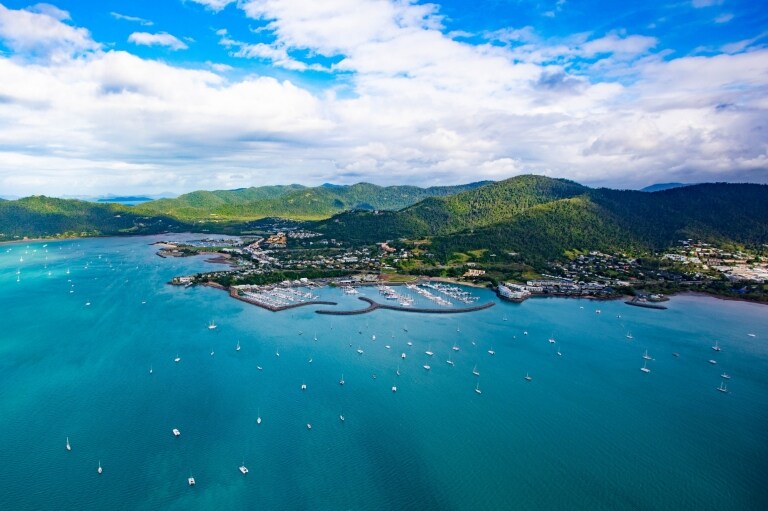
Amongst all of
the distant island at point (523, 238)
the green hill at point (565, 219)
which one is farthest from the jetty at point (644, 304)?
the green hill at point (565, 219)

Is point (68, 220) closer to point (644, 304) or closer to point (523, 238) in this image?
point (523, 238)

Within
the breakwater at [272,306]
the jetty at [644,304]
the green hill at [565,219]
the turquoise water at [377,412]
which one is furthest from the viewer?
the green hill at [565,219]

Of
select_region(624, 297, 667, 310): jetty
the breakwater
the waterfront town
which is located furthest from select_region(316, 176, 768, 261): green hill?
the breakwater

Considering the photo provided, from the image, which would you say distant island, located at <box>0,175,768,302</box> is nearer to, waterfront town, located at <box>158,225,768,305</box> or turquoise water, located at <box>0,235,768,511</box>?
waterfront town, located at <box>158,225,768,305</box>

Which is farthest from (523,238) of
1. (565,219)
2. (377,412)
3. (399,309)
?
(377,412)

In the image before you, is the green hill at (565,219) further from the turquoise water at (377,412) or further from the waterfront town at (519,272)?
A: the turquoise water at (377,412)

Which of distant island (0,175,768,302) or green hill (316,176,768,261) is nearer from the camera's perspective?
distant island (0,175,768,302)
